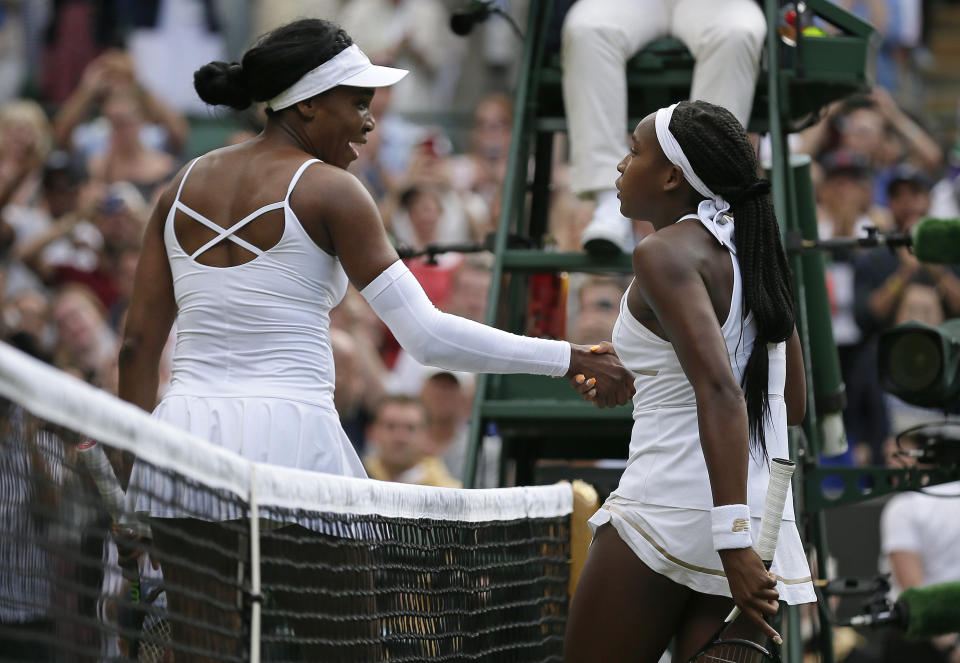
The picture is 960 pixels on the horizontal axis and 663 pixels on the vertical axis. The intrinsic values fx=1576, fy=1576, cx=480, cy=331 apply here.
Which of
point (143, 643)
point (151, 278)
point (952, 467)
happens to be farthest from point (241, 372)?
point (952, 467)

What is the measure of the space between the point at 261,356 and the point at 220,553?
63 centimetres

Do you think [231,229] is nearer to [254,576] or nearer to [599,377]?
[254,576]

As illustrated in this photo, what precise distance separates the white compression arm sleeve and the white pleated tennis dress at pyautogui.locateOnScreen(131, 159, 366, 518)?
0.54 ft

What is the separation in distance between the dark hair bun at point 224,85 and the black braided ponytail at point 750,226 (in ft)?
3.54

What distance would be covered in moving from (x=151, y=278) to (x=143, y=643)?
1041 mm

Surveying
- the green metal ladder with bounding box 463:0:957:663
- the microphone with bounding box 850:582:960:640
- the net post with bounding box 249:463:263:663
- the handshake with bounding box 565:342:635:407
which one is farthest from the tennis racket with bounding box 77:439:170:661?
the microphone with bounding box 850:582:960:640

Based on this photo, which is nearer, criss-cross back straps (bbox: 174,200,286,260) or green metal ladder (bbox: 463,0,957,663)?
criss-cross back straps (bbox: 174,200,286,260)

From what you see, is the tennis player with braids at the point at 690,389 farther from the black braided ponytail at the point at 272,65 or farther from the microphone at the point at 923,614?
the microphone at the point at 923,614

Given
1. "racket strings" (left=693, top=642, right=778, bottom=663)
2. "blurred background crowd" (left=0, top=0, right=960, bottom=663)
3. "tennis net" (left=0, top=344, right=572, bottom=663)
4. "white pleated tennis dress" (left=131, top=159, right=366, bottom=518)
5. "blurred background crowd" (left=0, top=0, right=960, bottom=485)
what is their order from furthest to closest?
"blurred background crowd" (left=0, top=0, right=960, bottom=485)
"blurred background crowd" (left=0, top=0, right=960, bottom=663)
"white pleated tennis dress" (left=131, top=159, right=366, bottom=518)
"racket strings" (left=693, top=642, right=778, bottom=663)
"tennis net" (left=0, top=344, right=572, bottom=663)

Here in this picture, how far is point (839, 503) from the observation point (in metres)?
5.52

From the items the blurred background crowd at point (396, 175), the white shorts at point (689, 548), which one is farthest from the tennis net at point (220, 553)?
the blurred background crowd at point (396, 175)

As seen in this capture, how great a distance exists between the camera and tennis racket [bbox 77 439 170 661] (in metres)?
2.90

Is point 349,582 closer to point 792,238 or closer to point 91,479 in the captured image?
point 91,479

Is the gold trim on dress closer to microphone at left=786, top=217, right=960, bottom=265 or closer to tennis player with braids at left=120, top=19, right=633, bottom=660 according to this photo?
tennis player with braids at left=120, top=19, right=633, bottom=660
